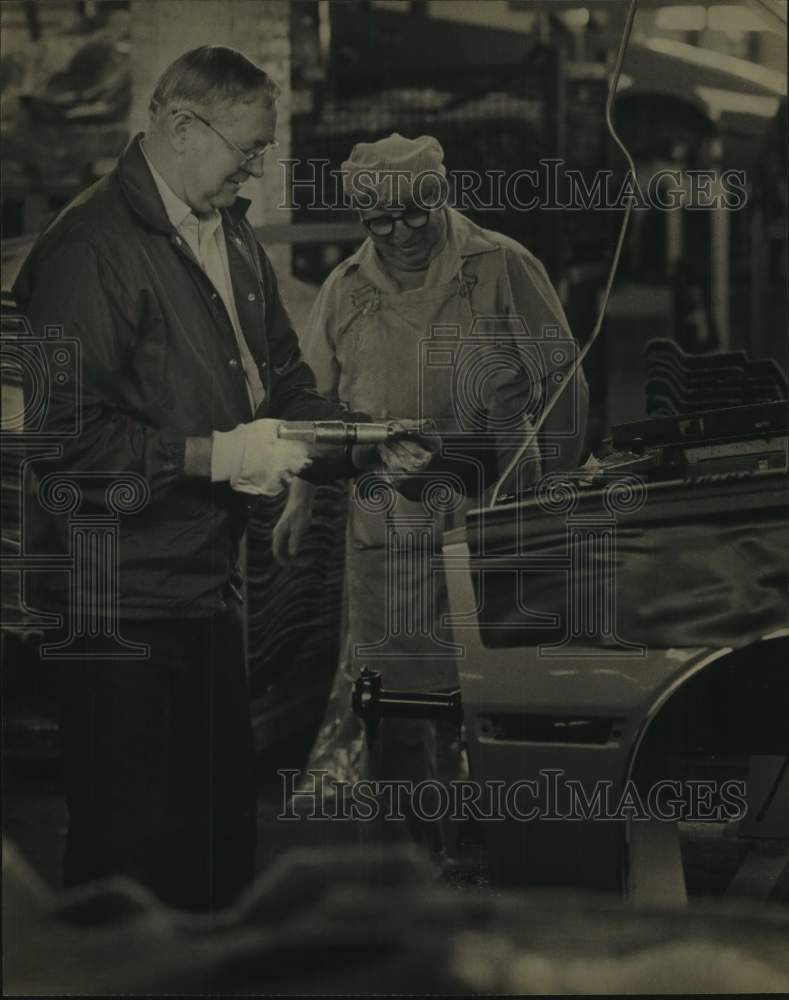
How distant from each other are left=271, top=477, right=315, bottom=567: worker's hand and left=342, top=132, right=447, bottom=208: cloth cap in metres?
0.85

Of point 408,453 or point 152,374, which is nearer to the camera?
point 152,374

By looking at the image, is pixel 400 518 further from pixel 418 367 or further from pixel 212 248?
pixel 212 248

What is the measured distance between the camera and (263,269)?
15.9 ft

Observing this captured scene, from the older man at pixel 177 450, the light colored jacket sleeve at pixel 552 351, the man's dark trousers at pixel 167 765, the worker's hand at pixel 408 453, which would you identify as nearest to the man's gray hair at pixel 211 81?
the older man at pixel 177 450

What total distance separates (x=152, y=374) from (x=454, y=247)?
945mm

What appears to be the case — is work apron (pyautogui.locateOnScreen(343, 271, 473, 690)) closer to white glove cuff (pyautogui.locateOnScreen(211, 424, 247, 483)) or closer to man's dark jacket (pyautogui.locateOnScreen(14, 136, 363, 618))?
man's dark jacket (pyautogui.locateOnScreen(14, 136, 363, 618))

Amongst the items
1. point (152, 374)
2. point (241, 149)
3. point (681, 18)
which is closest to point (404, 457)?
point (152, 374)

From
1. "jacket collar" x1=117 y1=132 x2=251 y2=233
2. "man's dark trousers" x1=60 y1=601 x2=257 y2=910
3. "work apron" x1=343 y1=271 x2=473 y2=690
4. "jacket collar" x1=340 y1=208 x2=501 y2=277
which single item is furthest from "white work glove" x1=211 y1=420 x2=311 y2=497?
"jacket collar" x1=117 y1=132 x2=251 y2=233

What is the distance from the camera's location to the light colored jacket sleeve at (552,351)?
4.83 m

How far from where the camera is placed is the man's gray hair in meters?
4.79

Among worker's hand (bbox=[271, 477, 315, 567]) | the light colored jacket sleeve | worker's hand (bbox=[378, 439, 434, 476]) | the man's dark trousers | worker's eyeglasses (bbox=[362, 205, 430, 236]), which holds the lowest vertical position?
the man's dark trousers

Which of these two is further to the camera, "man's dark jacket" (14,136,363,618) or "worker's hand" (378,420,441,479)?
"worker's hand" (378,420,441,479)

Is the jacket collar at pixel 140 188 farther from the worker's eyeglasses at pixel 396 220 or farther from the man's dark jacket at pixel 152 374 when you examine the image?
the worker's eyeglasses at pixel 396 220

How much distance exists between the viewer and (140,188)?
15.6 ft
